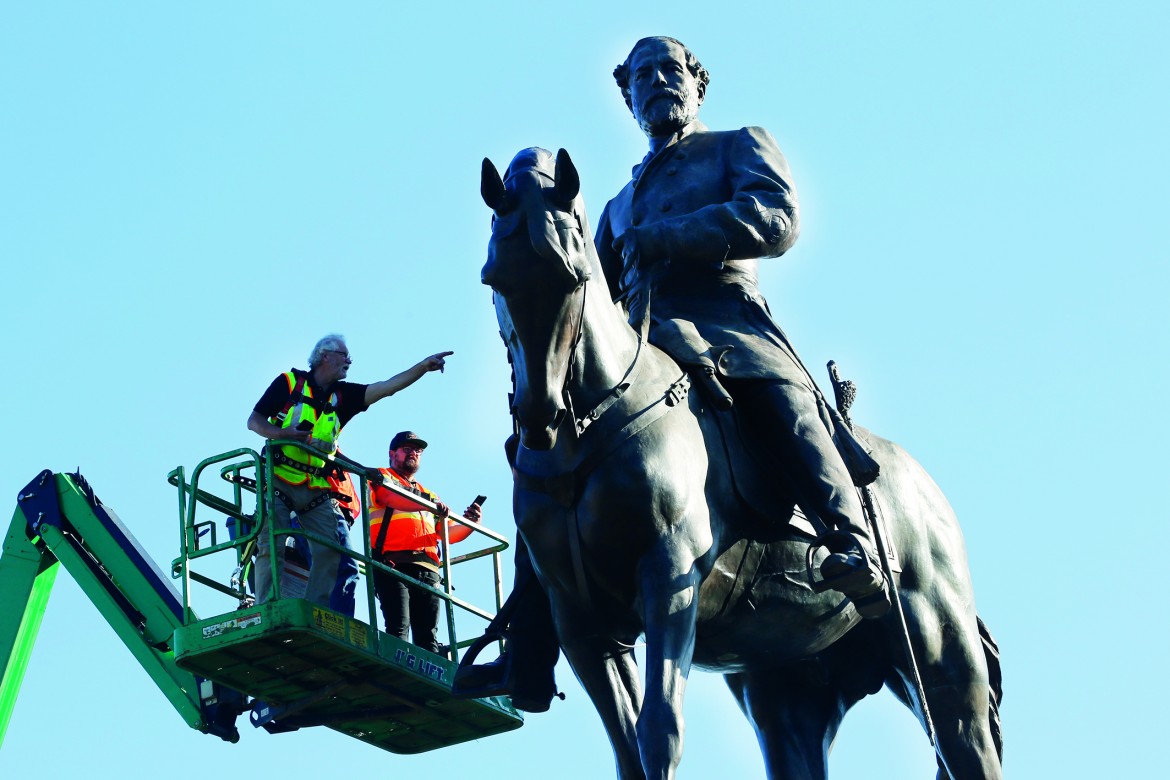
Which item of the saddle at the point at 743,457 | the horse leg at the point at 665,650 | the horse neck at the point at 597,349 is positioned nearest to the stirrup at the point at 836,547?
the saddle at the point at 743,457

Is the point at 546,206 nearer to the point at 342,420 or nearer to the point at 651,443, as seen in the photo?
the point at 651,443

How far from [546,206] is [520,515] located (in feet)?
6.01

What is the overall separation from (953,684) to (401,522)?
4.86m

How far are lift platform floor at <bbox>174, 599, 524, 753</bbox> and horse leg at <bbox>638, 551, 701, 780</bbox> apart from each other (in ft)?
14.3

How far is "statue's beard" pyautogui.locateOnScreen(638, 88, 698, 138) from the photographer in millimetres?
15547

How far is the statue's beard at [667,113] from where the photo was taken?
15.5 meters

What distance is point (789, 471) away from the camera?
13.7 meters

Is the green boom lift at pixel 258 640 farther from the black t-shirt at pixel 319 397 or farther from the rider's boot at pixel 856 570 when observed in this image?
the rider's boot at pixel 856 570

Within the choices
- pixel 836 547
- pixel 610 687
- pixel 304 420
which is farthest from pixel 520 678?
pixel 304 420

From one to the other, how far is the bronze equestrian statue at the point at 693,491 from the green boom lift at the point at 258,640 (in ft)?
9.46

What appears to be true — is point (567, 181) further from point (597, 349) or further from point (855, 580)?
point (855, 580)

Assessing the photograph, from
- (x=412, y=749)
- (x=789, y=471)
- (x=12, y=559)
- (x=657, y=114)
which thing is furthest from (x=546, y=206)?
(x=12, y=559)

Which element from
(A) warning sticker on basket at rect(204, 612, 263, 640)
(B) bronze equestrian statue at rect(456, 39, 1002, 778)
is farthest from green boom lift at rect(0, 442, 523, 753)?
(B) bronze equestrian statue at rect(456, 39, 1002, 778)

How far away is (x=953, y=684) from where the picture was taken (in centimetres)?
1508
